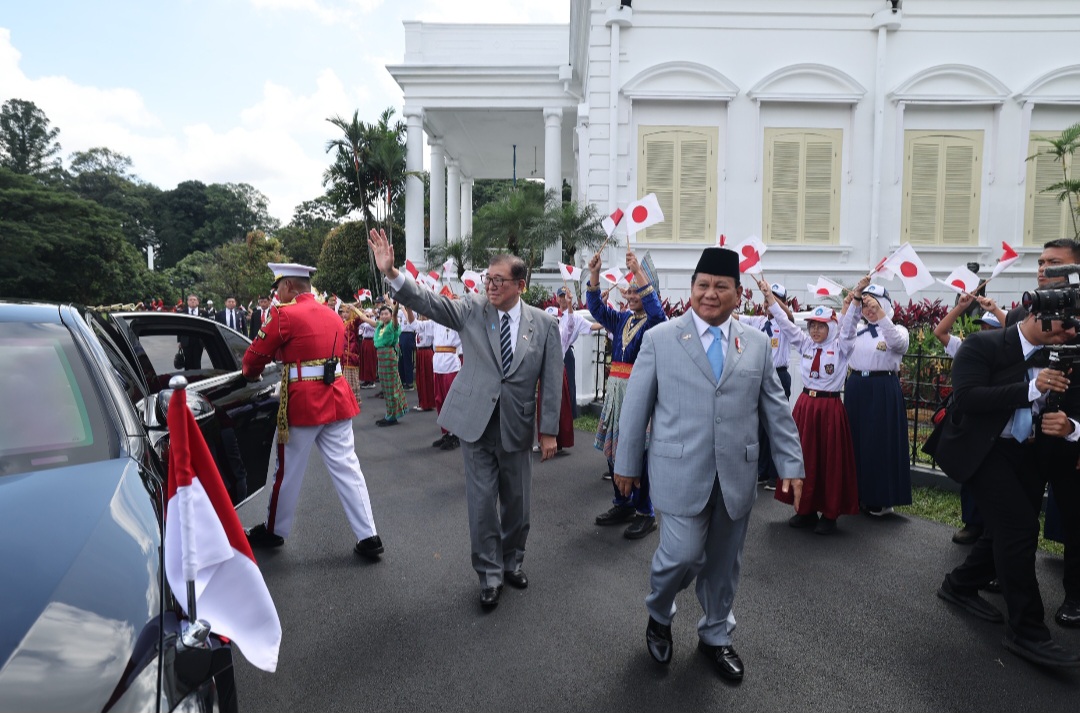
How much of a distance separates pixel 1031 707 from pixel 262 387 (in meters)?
5.04

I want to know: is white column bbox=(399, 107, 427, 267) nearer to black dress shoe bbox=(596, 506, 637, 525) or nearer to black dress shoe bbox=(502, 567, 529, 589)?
black dress shoe bbox=(596, 506, 637, 525)

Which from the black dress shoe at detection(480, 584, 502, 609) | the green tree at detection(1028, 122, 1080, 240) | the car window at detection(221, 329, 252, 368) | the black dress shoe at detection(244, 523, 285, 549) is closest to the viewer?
the black dress shoe at detection(480, 584, 502, 609)

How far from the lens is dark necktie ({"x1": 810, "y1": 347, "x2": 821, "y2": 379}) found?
579 cm

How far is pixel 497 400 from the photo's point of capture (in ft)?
14.1

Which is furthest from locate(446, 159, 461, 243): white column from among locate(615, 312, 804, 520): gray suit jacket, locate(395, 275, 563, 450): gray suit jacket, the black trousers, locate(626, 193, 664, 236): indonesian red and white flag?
the black trousers

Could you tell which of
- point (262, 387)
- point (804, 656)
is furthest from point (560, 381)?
point (262, 387)

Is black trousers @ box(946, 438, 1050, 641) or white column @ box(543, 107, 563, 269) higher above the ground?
white column @ box(543, 107, 563, 269)

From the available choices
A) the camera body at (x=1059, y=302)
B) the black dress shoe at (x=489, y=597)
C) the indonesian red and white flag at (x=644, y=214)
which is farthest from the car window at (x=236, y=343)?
the camera body at (x=1059, y=302)

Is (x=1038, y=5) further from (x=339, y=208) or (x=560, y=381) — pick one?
(x=339, y=208)

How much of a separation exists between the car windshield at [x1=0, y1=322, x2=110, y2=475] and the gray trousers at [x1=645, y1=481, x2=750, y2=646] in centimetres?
239

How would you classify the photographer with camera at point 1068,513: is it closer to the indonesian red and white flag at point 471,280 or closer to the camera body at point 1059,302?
the camera body at point 1059,302

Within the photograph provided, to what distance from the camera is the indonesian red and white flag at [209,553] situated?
6.71 feet

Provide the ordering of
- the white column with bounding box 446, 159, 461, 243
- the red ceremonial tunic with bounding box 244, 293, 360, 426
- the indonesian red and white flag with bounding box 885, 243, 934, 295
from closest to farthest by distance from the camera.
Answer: the red ceremonial tunic with bounding box 244, 293, 360, 426, the indonesian red and white flag with bounding box 885, 243, 934, 295, the white column with bounding box 446, 159, 461, 243

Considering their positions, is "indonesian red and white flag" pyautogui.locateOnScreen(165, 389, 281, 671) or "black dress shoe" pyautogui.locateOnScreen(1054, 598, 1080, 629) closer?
"indonesian red and white flag" pyautogui.locateOnScreen(165, 389, 281, 671)
